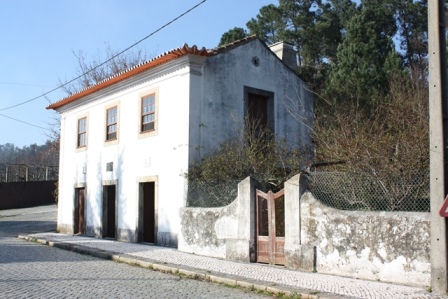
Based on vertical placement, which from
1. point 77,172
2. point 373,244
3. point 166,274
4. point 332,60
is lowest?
point 166,274

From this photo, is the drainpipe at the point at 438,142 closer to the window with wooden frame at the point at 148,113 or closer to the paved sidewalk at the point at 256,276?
the paved sidewalk at the point at 256,276

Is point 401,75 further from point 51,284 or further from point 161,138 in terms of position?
point 51,284

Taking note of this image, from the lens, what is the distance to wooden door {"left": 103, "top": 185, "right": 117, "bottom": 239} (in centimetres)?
1877

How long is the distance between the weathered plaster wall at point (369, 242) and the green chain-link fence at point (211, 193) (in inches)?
112

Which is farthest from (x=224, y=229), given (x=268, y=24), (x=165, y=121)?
(x=268, y=24)

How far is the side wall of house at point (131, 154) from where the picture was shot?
48.9 ft

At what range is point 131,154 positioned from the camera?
1711cm

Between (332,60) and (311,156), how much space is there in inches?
806

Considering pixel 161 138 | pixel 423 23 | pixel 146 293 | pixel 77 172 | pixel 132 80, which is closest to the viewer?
pixel 146 293

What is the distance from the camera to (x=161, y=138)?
51.2ft

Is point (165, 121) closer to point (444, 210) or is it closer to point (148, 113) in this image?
point (148, 113)


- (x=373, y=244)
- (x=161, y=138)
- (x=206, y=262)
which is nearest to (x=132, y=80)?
(x=161, y=138)

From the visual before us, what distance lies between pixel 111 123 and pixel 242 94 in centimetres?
549

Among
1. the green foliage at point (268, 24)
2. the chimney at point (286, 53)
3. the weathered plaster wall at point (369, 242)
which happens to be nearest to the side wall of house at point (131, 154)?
→ the weathered plaster wall at point (369, 242)
